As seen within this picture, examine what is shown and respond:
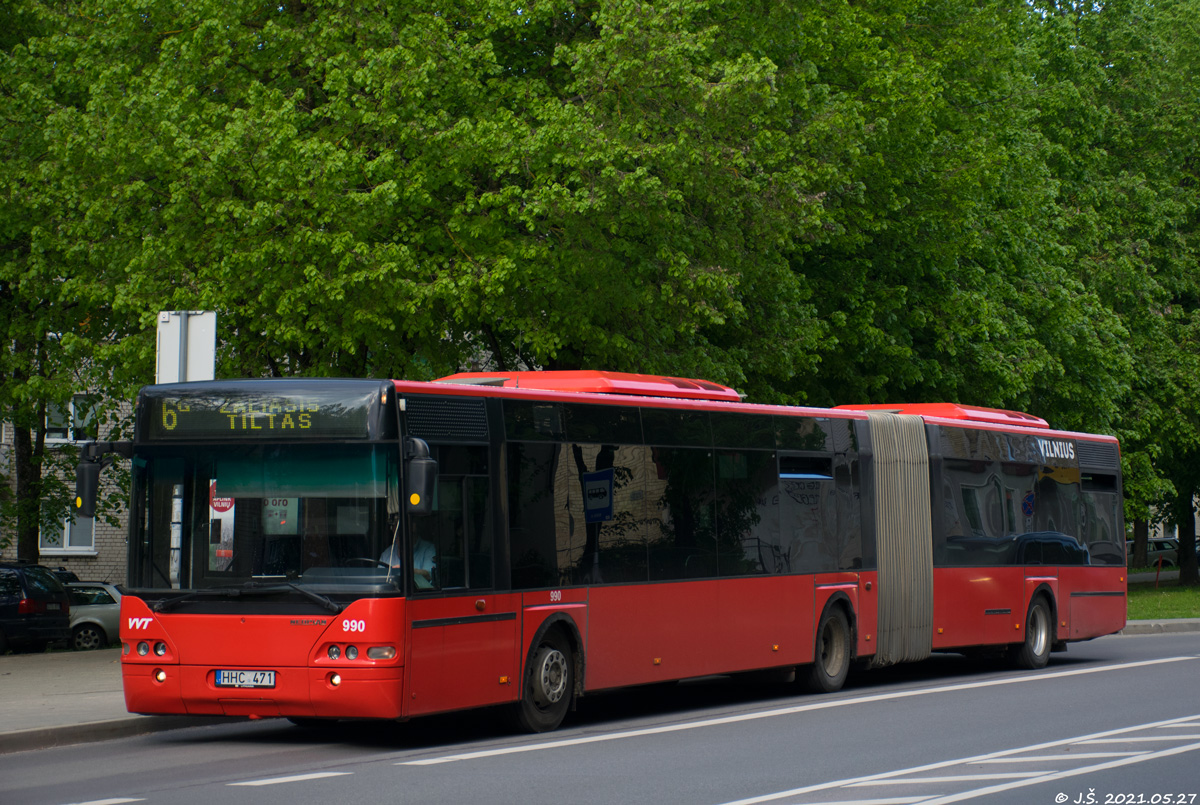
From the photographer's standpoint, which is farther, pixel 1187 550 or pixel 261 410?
pixel 1187 550

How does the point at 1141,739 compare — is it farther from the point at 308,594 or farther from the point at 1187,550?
the point at 1187,550

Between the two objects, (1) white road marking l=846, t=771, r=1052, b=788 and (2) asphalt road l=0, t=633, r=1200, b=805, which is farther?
(1) white road marking l=846, t=771, r=1052, b=788

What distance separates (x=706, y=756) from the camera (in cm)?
1055

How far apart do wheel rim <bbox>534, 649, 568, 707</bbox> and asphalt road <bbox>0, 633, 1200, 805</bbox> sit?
312mm

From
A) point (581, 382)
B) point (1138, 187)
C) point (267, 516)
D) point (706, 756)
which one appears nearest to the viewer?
point (706, 756)

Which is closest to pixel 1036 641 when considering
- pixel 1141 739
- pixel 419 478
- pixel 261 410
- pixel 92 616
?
pixel 1141 739

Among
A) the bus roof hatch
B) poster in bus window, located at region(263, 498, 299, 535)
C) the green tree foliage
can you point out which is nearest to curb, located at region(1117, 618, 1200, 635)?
the green tree foliage

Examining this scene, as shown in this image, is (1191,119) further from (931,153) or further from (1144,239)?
(931,153)

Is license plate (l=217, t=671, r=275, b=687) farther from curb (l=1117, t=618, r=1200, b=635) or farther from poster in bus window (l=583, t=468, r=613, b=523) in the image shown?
curb (l=1117, t=618, r=1200, b=635)

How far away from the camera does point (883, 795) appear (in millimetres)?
8562

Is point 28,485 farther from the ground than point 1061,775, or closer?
farther from the ground

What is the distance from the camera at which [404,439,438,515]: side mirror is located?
10.6 m

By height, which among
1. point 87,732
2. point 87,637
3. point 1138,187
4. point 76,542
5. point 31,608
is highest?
point 1138,187

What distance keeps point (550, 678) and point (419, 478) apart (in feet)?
8.94
